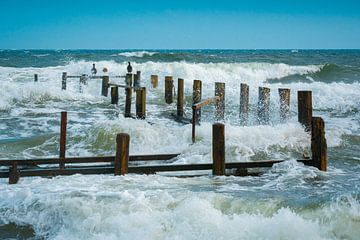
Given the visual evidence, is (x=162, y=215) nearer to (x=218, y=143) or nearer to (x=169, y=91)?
(x=218, y=143)

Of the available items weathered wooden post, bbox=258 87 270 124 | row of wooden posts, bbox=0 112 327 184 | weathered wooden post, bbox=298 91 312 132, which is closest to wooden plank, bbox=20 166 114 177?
row of wooden posts, bbox=0 112 327 184

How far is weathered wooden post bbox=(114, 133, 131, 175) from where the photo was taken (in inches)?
263

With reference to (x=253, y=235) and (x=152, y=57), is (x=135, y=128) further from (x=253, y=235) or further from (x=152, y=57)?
(x=152, y=57)

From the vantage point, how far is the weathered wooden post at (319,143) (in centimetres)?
747

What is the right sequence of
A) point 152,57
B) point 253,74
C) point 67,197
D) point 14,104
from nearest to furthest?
1. point 67,197
2. point 14,104
3. point 253,74
4. point 152,57

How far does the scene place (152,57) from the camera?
173 feet

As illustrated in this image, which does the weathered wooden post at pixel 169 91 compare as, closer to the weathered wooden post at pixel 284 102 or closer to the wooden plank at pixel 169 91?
the wooden plank at pixel 169 91

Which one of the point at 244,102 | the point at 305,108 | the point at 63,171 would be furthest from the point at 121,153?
the point at 244,102

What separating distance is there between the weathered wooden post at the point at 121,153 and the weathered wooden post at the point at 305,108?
5.45 meters

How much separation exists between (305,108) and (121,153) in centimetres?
566

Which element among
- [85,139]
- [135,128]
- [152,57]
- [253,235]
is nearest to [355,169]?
[253,235]

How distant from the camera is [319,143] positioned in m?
7.48

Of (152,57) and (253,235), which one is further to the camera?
(152,57)

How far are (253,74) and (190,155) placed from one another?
29.9m
